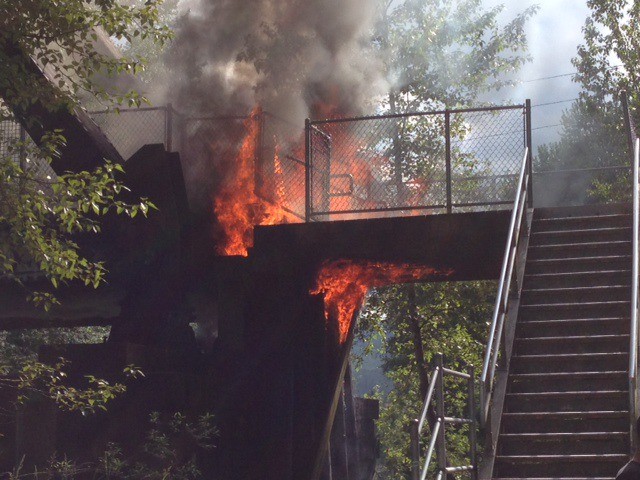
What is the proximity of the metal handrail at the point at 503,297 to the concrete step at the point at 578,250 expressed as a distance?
343 millimetres

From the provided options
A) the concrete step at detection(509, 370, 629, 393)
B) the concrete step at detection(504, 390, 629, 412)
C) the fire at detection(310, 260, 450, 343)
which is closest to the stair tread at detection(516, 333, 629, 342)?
the concrete step at detection(509, 370, 629, 393)

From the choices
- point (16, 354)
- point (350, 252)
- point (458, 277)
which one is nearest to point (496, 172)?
point (458, 277)

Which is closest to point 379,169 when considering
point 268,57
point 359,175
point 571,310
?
point 359,175

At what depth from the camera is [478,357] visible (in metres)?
25.9

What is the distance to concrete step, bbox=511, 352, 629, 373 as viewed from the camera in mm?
9562

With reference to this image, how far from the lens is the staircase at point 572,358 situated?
870 cm

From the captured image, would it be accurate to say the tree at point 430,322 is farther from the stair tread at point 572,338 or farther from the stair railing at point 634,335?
the stair tread at point 572,338

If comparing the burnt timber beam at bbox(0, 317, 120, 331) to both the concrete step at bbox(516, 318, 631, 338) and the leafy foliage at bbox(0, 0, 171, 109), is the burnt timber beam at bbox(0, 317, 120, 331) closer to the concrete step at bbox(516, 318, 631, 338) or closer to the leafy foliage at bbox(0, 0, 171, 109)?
the leafy foliage at bbox(0, 0, 171, 109)

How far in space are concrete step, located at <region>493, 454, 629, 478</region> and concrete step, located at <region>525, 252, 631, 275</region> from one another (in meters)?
2.99

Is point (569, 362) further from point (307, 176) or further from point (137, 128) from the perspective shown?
point (137, 128)

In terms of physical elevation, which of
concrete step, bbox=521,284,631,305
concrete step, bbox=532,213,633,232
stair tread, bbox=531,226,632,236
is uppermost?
concrete step, bbox=532,213,633,232

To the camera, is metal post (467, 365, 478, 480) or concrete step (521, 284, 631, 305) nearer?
metal post (467, 365, 478, 480)

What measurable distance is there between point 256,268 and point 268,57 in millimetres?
5557

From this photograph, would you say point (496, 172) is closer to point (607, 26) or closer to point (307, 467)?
point (307, 467)
